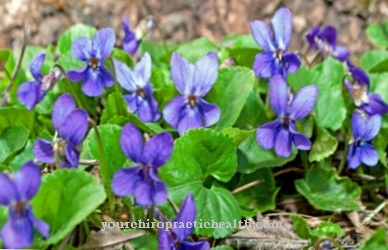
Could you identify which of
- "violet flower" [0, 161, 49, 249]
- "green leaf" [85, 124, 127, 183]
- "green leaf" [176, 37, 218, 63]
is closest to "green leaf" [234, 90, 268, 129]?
"green leaf" [176, 37, 218, 63]

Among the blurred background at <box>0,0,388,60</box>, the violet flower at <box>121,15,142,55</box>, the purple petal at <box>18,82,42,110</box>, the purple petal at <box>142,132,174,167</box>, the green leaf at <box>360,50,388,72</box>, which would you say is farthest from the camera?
the blurred background at <box>0,0,388,60</box>

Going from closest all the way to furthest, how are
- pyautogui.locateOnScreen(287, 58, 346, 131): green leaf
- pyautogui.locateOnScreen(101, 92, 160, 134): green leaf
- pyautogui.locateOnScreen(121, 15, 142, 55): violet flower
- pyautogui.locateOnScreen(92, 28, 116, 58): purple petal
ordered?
pyautogui.locateOnScreen(92, 28, 116, 58): purple petal
pyautogui.locateOnScreen(101, 92, 160, 134): green leaf
pyautogui.locateOnScreen(287, 58, 346, 131): green leaf
pyautogui.locateOnScreen(121, 15, 142, 55): violet flower

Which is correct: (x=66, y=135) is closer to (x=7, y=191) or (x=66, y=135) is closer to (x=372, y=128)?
(x=7, y=191)

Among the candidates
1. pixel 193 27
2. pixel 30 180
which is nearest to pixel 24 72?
Result: pixel 193 27

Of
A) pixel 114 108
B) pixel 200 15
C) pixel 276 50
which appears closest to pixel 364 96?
pixel 276 50

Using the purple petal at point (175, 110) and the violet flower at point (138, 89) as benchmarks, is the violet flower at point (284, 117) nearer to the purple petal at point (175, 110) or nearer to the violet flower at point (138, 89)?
the purple petal at point (175, 110)

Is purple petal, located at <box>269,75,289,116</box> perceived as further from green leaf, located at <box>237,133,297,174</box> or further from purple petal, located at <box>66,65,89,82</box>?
purple petal, located at <box>66,65,89,82</box>
